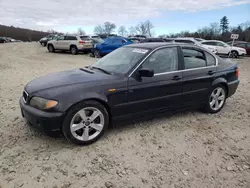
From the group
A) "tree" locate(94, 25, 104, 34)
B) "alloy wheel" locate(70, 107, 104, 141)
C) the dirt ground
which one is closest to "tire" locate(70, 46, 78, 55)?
the dirt ground

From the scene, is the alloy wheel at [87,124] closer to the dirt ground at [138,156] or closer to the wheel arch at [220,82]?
the dirt ground at [138,156]

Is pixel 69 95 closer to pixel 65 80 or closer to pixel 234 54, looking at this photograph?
pixel 65 80

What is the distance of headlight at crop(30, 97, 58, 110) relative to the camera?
296cm

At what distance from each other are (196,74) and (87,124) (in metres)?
2.35

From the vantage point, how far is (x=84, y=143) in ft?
10.6

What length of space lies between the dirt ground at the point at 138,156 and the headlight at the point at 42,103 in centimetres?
64

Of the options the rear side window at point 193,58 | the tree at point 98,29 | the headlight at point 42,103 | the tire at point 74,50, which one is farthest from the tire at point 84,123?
the tree at point 98,29

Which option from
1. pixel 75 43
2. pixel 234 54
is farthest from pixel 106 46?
pixel 234 54

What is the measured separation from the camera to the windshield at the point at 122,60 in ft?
12.0

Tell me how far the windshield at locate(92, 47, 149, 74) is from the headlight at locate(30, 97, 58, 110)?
3.95 ft

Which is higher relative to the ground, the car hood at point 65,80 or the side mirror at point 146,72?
the side mirror at point 146,72

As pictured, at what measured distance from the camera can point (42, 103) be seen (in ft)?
9.88

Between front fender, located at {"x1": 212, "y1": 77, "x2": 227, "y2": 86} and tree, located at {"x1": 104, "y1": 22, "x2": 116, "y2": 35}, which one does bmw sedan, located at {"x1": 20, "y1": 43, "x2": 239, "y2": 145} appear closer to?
front fender, located at {"x1": 212, "y1": 77, "x2": 227, "y2": 86}

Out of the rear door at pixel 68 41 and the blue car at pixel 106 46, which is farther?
the rear door at pixel 68 41
